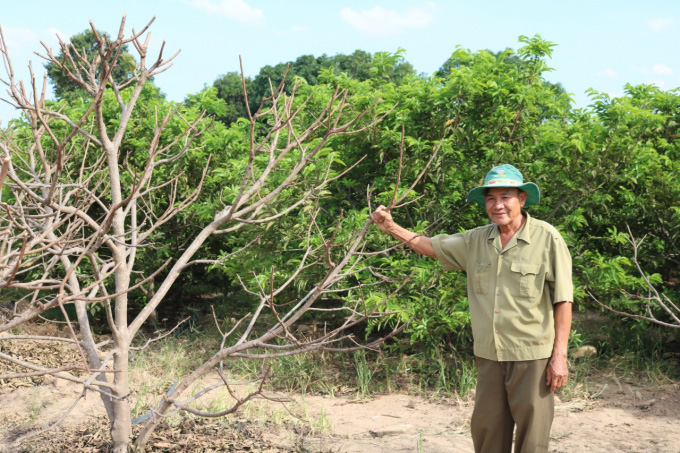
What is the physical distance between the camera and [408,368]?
20.9ft

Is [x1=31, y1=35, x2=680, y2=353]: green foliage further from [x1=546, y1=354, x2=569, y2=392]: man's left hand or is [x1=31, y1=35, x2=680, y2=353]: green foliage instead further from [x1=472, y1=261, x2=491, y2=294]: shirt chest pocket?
[x1=546, y1=354, x2=569, y2=392]: man's left hand

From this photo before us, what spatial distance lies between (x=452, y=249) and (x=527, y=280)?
19.2 inches

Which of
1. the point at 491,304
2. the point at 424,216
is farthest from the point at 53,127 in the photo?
the point at 491,304

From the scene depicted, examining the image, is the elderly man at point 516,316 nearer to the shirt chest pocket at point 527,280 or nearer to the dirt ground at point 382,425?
the shirt chest pocket at point 527,280

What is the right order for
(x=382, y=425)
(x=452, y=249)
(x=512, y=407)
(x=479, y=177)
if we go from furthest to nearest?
(x=479, y=177), (x=382, y=425), (x=452, y=249), (x=512, y=407)

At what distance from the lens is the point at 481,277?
3.58 meters


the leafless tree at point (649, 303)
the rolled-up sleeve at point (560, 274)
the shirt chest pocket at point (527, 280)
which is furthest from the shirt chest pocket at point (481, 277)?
the leafless tree at point (649, 303)

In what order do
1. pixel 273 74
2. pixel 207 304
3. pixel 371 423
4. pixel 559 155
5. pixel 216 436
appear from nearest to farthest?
pixel 216 436
pixel 371 423
pixel 559 155
pixel 207 304
pixel 273 74

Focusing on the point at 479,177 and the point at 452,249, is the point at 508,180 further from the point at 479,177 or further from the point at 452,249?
the point at 479,177

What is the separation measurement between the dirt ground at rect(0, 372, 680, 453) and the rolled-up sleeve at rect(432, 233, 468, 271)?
4.67 ft

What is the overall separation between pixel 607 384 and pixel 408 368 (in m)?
1.95

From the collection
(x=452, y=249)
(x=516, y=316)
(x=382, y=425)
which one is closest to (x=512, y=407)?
(x=516, y=316)

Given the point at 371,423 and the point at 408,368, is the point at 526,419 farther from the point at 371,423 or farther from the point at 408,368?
the point at 408,368

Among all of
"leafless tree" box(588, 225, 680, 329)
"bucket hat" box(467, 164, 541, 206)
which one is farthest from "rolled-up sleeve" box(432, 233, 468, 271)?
"leafless tree" box(588, 225, 680, 329)
